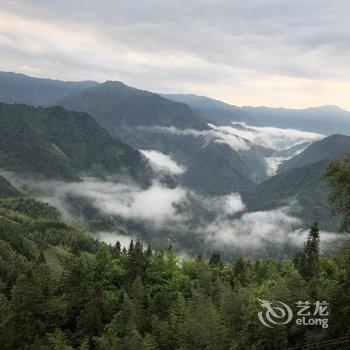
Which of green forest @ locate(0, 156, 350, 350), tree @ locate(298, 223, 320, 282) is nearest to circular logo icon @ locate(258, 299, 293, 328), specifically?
green forest @ locate(0, 156, 350, 350)

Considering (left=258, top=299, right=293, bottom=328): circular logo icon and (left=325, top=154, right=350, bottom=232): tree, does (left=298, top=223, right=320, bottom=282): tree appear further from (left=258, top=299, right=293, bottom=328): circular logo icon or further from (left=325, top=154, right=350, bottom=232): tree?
(left=325, top=154, right=350, bottom=232): tree

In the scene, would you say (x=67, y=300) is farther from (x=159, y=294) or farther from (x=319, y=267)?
(x=319, y=267)

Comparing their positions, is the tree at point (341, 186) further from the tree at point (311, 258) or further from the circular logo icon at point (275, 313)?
the tree at point (311, 258)

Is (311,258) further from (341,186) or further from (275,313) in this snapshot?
Result: (341,186)

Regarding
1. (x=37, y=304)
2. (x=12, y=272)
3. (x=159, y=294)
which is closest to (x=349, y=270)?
(x=159, y=294)

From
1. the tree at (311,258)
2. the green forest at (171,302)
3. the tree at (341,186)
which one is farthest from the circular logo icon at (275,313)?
the tree at (311,258)

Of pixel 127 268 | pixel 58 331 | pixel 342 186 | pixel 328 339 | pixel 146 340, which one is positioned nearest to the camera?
pixel 342 186
